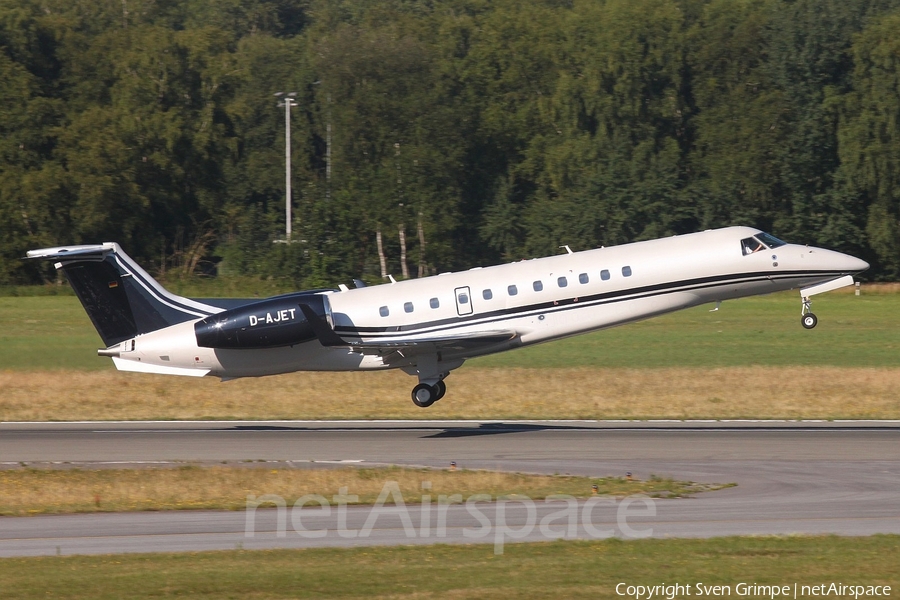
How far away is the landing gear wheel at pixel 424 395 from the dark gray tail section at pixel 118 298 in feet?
19.3

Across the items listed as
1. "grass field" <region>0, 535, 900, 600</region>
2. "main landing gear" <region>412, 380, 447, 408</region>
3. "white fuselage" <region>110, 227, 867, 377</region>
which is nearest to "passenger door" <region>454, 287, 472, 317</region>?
"white fuselage" <region>110, 227, 867, 377</region>

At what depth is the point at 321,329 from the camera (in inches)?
1066

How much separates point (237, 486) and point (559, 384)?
51.7 ft

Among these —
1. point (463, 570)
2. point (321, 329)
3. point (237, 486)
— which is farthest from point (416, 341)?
point (463, 570)

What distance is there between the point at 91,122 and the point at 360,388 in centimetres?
4590

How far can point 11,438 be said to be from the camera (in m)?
26.8

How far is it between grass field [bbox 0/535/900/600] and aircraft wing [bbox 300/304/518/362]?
38.1 feet

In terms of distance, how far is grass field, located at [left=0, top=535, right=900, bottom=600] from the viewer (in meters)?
13.6

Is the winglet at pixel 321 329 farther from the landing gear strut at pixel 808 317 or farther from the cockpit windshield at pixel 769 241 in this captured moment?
the landing gear strut at pixel 808 317

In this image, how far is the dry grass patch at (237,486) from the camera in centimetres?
1938

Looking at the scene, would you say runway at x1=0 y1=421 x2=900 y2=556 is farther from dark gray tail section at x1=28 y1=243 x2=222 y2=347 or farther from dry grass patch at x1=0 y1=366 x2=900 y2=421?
dark gray tail section at x1=28 y1=243 x2=222 y2=347

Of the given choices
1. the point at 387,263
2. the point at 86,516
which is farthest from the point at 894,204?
the point at 86,516

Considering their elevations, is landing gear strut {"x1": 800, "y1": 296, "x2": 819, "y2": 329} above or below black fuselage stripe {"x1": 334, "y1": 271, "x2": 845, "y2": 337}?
below

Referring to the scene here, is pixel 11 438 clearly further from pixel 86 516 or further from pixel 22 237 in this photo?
pixel 22 237
